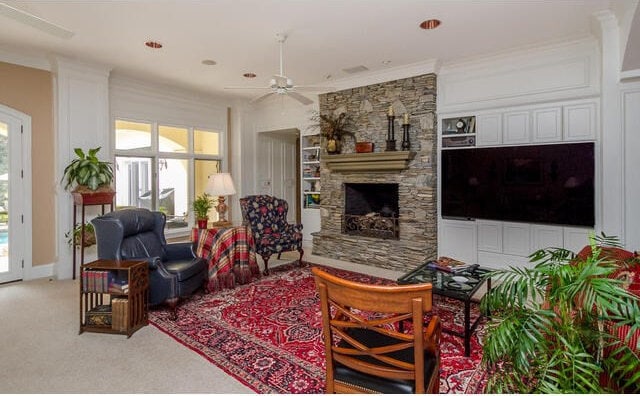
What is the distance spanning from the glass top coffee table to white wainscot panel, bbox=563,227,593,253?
1868 millimetres

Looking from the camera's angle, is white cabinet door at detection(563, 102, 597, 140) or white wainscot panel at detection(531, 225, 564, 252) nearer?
white cabinet door at detection(563, 102, 597, 140)

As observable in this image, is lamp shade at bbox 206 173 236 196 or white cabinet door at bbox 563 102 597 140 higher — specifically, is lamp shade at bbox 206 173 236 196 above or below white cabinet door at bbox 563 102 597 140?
below

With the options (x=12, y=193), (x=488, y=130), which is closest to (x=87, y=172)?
(x=12, y=193)

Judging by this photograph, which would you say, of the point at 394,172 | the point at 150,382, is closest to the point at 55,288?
the point at 150,382

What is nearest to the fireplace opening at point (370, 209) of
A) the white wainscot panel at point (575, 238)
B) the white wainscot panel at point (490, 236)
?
the white wainscot panel at point (490, 236)

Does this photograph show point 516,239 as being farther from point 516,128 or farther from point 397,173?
point 397,173

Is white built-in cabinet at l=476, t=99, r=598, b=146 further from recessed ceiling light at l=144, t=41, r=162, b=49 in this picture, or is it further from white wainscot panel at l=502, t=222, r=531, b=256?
recessed ceiling light at l=144, t=41, r=162, b=49

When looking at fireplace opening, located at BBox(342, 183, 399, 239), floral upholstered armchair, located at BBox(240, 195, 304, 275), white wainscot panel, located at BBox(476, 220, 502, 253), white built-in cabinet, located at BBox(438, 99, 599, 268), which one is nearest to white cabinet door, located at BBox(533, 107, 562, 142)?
white built-in cabinet, located at BBox(438, 99, 599, 268)

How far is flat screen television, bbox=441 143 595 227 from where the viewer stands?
12.6 ft

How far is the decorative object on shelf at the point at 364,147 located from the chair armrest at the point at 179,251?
297cm

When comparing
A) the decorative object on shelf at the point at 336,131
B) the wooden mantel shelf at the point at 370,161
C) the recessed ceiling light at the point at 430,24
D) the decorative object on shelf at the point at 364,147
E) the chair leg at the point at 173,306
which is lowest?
the chair leg at the point at 173,306

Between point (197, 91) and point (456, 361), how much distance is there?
6.12 meters

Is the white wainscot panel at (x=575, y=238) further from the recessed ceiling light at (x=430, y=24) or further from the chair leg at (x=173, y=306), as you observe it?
the chair leg at (x=173, y=306)

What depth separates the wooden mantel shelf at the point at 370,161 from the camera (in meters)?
5.05
